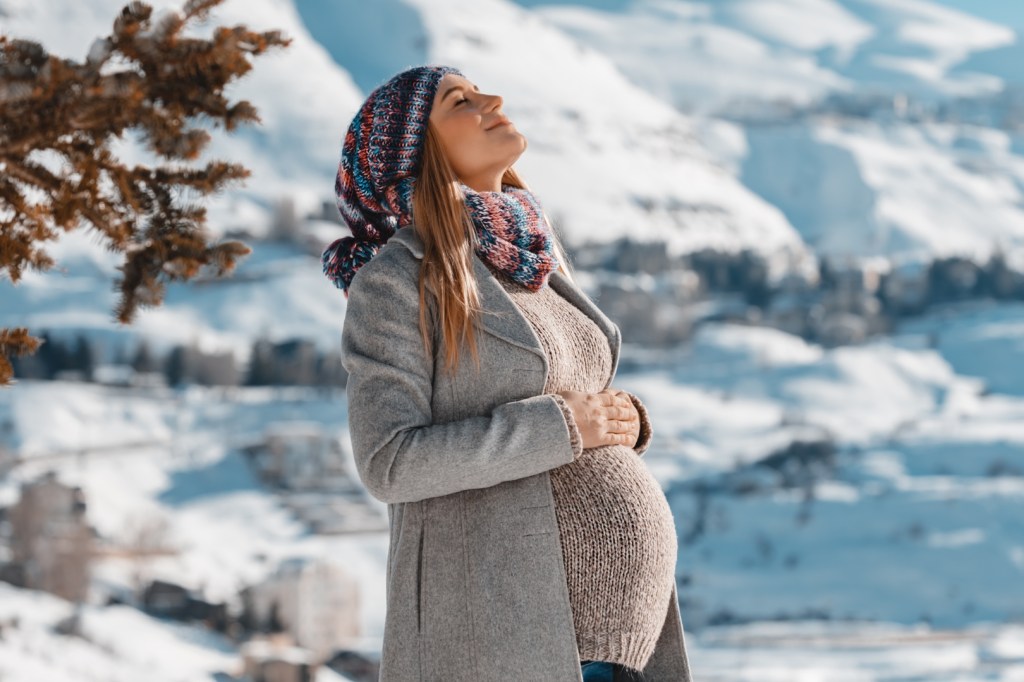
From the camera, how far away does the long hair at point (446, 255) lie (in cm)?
158

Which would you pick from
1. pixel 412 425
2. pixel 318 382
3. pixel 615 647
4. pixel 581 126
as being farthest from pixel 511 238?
pixel 581 126

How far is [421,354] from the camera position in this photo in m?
1.58

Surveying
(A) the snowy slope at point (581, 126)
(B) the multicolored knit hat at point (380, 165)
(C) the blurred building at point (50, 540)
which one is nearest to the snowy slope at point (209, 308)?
(C) the blurred building at point (50, 540)

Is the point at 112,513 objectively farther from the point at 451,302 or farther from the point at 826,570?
the point at 451,302

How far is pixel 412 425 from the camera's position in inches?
61.2

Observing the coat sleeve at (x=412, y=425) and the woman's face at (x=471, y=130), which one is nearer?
the coat sleeve at (x=412, y=425)

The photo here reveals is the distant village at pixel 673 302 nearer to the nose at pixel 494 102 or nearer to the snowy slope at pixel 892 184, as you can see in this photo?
the snowy slope at pixel 892 184

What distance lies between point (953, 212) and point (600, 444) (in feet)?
338

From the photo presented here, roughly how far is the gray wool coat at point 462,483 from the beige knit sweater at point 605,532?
3cm

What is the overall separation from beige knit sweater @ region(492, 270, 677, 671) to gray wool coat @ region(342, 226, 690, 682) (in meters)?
0.03

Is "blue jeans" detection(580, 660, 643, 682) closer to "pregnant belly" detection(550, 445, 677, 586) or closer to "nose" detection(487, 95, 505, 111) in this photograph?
"pregnant belly" detection(550, 445, 677, 586)

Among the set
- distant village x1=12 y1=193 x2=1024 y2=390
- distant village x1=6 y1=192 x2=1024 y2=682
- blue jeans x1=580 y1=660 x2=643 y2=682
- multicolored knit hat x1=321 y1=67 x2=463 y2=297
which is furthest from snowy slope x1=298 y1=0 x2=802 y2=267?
blue jeans x1=580 y1=660 x2=643 y2=682

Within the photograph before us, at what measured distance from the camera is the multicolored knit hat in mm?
1686

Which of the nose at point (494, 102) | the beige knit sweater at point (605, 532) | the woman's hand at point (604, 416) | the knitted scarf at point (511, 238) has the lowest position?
the beige knit sweater at point (605, 532)
